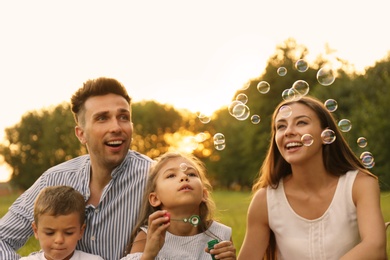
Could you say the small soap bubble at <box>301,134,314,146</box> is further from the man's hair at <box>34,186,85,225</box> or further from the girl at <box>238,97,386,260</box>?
the man's hair at <box>34,186,85,225</box>

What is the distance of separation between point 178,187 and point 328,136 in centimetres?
110

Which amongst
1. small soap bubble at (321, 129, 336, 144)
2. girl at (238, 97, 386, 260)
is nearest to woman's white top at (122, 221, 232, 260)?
girl at (238, 97, 386, 260)

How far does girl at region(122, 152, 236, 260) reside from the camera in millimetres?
4156

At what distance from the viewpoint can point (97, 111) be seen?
15.8 feet

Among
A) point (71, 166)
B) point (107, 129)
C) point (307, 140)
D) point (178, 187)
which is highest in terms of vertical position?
point (107, 129)

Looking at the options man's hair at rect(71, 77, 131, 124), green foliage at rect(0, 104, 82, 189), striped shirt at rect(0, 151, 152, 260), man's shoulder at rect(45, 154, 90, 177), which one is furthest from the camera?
green foliage at rect(0, 104, 82, 189)

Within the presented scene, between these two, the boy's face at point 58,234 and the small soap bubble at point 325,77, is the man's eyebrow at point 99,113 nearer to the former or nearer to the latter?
the boy's face at point 58,234

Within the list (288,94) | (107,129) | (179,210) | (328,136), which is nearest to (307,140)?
(328,136)

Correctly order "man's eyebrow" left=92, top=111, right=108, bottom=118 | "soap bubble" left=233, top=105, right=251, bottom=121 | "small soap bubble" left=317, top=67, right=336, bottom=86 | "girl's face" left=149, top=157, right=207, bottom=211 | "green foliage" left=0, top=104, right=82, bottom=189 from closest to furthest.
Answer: "girl's face" left=149, top=157, right=207, bottom=211 → "man's eyebrow" left=92, top=111, right=108, bottom=118 → "soap bubble" left=233, top=105, right=251, bottom=121 → "small soap bubble" left=317, top=67, right=336, bottom=86 → "green foliage" left=0, top=104, right=82, bottom=189

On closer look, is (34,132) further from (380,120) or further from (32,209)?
(32,209)

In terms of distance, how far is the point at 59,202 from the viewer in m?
4.35

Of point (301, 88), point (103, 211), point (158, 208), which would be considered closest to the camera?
point (158, 208)

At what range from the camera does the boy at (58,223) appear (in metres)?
4.31

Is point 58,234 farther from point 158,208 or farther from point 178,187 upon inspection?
point 178,187
